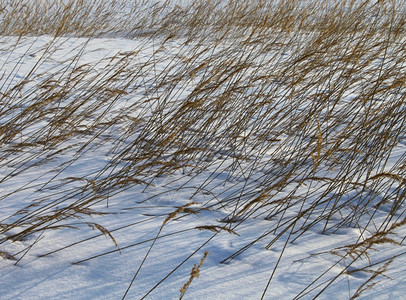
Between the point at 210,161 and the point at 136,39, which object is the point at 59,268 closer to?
the point at 210,161

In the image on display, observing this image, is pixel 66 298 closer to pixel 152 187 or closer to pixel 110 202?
pixel 110 202

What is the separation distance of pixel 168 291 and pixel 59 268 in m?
0.35

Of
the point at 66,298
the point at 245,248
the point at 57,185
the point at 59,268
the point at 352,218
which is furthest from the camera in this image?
the point at 57,185

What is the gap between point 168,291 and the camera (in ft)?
3.88

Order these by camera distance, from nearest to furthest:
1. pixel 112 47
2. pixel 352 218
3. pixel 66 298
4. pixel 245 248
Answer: pixel 66 298
pixel 245 248
pixel 352 218
pixel 112 47

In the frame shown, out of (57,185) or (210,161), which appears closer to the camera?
(57,185)

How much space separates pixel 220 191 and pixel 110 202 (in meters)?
0.52

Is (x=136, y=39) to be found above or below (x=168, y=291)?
above

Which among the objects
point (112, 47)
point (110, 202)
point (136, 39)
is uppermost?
point (136, 39)

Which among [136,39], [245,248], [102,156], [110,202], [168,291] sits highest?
[136,39]

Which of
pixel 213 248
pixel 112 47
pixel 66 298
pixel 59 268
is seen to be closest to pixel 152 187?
pixel 213 248

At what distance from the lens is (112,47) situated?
17.6 feet

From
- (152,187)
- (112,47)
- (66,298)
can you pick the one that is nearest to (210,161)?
(152,187)

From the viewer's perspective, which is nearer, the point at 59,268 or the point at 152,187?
the point at 59,268
